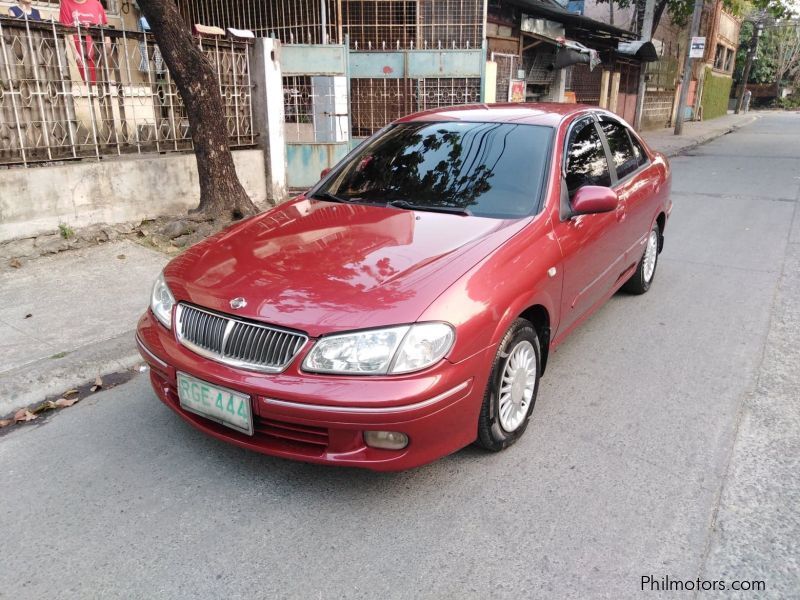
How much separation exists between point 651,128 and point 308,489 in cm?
2731

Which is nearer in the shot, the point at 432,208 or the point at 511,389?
the point at 511,389

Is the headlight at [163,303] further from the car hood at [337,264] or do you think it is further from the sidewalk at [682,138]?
the sidewalk at [682,138]

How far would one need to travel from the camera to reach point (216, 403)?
2.77 metres

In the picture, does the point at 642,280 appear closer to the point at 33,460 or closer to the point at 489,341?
the point at 489,341

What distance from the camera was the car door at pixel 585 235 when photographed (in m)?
3.65

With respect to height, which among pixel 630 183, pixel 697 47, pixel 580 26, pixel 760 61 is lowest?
pixel 630 183

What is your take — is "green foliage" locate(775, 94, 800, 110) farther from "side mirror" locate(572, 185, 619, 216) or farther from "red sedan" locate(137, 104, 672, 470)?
"side mirror" locate(572, 185, 619, 216)

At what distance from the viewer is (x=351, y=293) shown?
2734 millimetres

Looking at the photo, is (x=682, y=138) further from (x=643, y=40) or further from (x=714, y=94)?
(x=714, y=94)

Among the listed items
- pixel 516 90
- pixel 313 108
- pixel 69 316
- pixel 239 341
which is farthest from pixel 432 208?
pixel 516 90

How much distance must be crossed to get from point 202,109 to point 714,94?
37.2 m

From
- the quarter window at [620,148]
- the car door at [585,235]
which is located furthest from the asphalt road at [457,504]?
the quarter window at [620,148]

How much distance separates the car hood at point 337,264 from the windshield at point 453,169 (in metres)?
0.20

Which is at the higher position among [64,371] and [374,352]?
[374,352]
